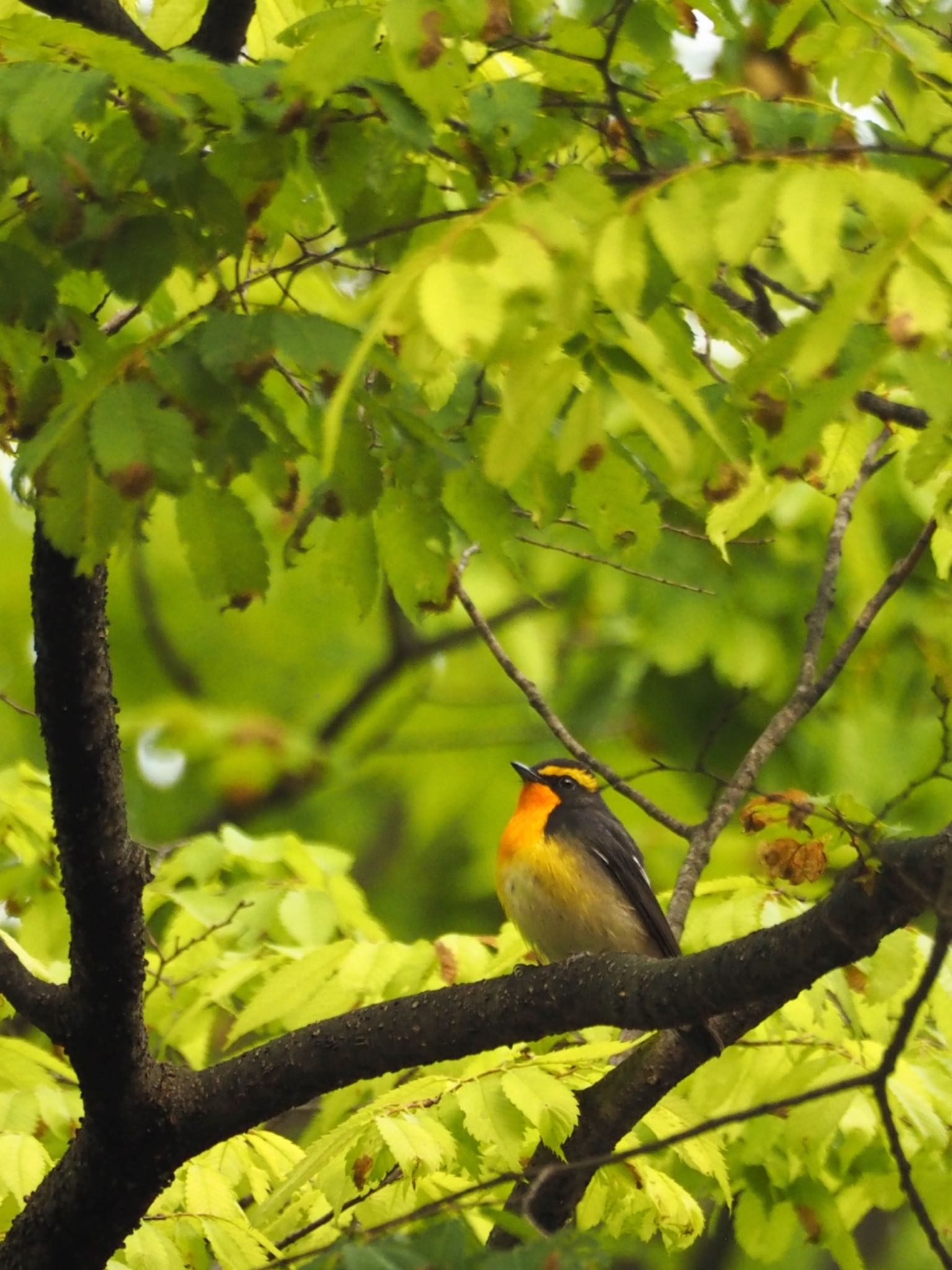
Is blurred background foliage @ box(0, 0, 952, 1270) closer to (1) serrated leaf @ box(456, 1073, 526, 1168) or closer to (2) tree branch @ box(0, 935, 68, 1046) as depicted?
(1) serrated leaf @ box(456, 1073, 526, 1168)

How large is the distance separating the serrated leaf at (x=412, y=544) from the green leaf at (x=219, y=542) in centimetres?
33

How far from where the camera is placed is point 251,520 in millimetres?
2529

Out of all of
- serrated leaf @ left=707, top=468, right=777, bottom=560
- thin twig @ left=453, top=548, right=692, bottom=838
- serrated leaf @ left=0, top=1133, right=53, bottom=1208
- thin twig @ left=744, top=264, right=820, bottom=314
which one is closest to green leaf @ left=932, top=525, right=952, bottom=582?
serrated leaf @ left=707, top=468, right=777, bottom=560

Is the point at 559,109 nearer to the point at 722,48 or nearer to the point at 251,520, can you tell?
the point at 251,520

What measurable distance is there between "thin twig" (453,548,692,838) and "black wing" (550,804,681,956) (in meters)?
1.12

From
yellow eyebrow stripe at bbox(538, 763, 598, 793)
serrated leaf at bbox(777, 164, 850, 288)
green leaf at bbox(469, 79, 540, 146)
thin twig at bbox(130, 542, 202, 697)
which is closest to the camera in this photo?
serrated leaf at bbox(777, 164, 850, 288)

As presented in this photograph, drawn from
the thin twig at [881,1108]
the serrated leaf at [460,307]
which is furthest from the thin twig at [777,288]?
the thin twig at [881,1108]

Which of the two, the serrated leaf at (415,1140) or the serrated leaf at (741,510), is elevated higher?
the serrated leaf at (741,510)

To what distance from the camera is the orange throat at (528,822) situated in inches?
223

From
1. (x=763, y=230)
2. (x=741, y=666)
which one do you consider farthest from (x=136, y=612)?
(x=763, y=230)

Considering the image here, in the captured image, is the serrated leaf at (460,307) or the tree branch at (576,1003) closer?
the serrated leaf at (460,307)

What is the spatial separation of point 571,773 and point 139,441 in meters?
4.28

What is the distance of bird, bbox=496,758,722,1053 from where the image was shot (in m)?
5.46

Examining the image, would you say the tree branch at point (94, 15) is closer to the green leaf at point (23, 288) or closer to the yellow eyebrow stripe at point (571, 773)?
the green leaf at point (23, 288)
